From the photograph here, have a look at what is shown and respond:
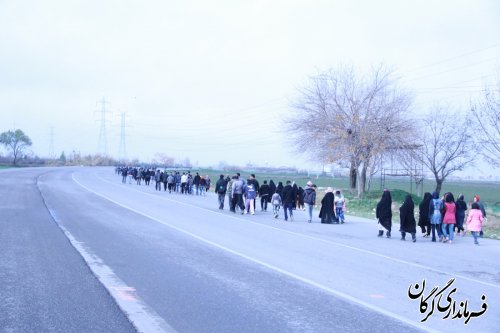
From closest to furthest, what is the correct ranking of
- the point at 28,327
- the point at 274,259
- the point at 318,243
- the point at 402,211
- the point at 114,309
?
the point at 28,327 < the point at 114,309 < the point at 274,259 < the point at 318,243 < the point at 402,211

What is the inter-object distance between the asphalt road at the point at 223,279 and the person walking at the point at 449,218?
1064 millimetres

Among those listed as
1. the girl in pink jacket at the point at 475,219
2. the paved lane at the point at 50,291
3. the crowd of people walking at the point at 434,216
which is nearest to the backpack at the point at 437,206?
the crowd of people walking at the point at 434,216

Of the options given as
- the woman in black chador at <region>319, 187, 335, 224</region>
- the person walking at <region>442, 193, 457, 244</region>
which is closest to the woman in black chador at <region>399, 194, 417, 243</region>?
the person walking at <region>442, 193, 457, 244</region>

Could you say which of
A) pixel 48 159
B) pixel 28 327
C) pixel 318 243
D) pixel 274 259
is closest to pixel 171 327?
pixel 28 327

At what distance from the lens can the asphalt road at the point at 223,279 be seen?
6.93 metres

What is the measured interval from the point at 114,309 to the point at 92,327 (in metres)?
0.85

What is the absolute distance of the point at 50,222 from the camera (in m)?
17.7

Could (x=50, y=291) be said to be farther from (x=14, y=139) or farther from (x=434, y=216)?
(x=14, y=139)

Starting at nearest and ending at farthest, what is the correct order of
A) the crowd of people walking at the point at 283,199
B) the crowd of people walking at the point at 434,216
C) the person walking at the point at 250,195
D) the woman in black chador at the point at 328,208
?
the crowd of people walking at the point at 434,216
the woman in black chador at the point at 328,208
the crowd of people walking at the point at 283,199
the person walking at the point at 250,195

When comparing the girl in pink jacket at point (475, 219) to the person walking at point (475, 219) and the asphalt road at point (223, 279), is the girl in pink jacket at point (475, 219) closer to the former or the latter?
the person walking at point (475, 219)

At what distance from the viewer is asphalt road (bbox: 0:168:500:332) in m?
6.93

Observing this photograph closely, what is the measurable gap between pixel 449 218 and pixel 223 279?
33.7ft

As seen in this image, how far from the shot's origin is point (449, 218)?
685 inches

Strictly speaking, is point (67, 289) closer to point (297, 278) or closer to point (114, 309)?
point (114, 309)
